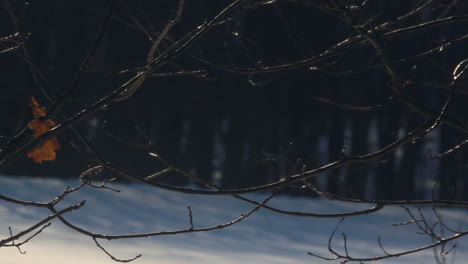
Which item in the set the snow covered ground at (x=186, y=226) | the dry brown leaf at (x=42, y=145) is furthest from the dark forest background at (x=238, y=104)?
the dry brown leaf at (x=42, y=145)

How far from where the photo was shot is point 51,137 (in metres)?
2.10

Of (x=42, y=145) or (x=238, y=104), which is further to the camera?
(x=238, y=104)

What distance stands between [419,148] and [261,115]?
5.12ft

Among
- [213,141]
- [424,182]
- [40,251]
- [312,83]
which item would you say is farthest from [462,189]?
[40,251]

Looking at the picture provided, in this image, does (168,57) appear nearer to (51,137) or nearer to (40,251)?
(51,137)

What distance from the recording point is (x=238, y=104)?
293 inches

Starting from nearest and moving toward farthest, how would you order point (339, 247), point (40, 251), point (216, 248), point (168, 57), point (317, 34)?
point (168, 57)
point (40, 251)
point (216, 248)
point (339, 247)
point (317, 34)

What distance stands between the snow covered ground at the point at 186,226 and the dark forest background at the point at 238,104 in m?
0.29

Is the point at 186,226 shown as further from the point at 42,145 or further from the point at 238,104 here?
the point at 42,145

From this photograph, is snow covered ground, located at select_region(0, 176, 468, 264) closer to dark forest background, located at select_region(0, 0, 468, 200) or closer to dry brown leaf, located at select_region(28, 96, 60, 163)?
dark forest background, located at select_region(0, 0, 468, 200)

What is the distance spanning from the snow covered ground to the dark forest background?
11.4 inches

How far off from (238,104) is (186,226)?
1.68 m

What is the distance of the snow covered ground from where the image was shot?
204 inches

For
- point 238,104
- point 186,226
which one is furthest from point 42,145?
point 238,104
